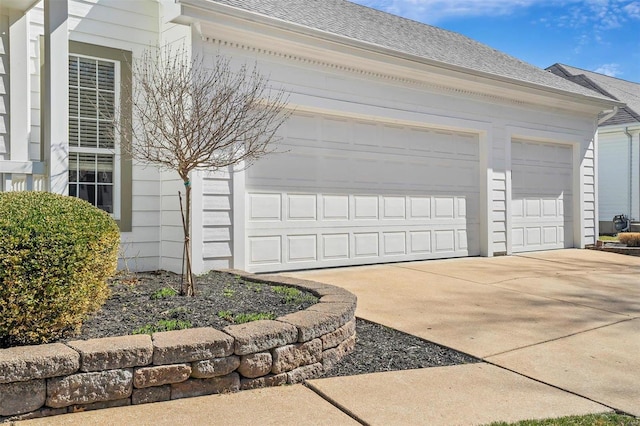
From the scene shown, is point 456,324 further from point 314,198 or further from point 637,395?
point 314,198

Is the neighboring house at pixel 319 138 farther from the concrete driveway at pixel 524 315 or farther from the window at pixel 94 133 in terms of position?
the concrete driveway at pixel 524 315

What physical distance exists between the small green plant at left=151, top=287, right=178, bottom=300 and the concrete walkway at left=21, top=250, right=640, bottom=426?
1.67 metres

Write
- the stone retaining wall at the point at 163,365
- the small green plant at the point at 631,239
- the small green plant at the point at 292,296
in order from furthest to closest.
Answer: the small green plant at the point at 631,239 < the small green plant at the point at 292,296 < the stone retaining wall at the point at 163,365

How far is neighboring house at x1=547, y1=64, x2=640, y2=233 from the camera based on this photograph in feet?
54.3

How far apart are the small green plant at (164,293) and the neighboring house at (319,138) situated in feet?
5.13

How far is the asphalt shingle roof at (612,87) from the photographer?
16641 millimetres

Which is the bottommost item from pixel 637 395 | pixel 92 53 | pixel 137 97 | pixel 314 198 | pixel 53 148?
pixel 637 395

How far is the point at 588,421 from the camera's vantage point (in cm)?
272

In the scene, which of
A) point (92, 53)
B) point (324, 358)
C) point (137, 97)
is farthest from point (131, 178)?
point (324, 358)

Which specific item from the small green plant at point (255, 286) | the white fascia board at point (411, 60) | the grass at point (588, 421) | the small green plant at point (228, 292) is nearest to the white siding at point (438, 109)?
the white fascia board at point (411, 60)

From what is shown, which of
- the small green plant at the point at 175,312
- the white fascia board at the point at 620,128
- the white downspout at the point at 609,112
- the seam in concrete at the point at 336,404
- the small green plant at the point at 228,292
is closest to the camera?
the seam in concrete at the point at 336,404

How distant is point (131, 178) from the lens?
6.51 meters

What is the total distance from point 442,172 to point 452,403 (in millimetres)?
6688

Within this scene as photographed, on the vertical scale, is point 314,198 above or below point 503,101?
below
